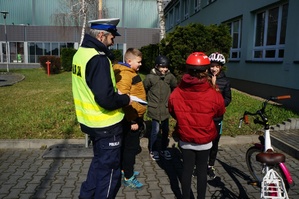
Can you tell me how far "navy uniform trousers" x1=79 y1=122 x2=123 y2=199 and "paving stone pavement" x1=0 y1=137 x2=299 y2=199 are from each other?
712 mm

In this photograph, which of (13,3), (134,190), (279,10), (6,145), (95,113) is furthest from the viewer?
(13,3)

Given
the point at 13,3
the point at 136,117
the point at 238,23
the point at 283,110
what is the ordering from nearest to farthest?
1. the point at 136,117
2. the point at 283,110
3. the point at 238,23
4. the point at 13,3

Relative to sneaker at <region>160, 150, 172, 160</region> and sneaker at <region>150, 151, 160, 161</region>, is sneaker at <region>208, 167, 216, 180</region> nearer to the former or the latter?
sneaker at <region>160, 150, 172, 160</region>

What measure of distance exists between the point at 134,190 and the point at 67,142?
2.34 meters

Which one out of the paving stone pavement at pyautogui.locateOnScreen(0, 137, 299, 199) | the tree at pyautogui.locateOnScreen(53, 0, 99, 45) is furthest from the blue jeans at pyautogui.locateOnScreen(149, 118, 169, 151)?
the tree at pyautogui.locateOnScreen(53, 0, 99, 45)

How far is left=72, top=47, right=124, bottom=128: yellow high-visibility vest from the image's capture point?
268 centimetres

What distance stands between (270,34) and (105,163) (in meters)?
10.2

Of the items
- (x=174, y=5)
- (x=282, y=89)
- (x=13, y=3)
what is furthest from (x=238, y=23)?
(x=13, y=3)

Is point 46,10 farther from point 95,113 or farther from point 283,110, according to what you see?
point 95,113

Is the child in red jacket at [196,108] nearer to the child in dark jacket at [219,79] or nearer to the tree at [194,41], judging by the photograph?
the child in dark jacket at [219,79]

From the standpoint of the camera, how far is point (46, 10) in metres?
37.8

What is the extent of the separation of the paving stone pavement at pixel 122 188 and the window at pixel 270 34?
6482mm

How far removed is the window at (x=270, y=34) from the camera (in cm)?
1010

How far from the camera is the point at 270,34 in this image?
1100 centimetres
